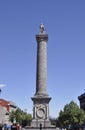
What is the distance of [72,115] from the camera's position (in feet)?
355

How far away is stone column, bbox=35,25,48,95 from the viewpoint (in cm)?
6512

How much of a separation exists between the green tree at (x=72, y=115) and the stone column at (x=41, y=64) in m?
45.4

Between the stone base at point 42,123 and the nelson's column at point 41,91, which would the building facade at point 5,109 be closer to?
the nelson's column at point 41,91

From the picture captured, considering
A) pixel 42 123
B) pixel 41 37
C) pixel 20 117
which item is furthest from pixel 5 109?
pixel 42 123

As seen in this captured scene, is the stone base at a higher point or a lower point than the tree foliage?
lower

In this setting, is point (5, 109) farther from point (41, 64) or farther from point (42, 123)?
point (42, 123)

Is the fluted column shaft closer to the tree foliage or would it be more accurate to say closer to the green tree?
the green tree

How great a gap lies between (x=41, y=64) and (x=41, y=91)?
5.58 meters

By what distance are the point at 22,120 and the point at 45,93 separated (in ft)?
237

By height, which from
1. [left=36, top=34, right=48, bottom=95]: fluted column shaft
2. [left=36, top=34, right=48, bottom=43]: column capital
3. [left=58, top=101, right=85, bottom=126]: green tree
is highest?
[left=36, top=34, right=48, bottom=43]: column capital

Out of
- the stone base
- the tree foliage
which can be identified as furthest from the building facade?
the stone base

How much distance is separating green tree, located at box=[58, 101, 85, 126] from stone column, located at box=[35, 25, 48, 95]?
4543cm

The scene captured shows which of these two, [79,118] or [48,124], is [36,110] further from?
[79,118]

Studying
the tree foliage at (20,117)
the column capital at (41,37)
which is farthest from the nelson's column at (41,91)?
the tree foliage at (20,117)
